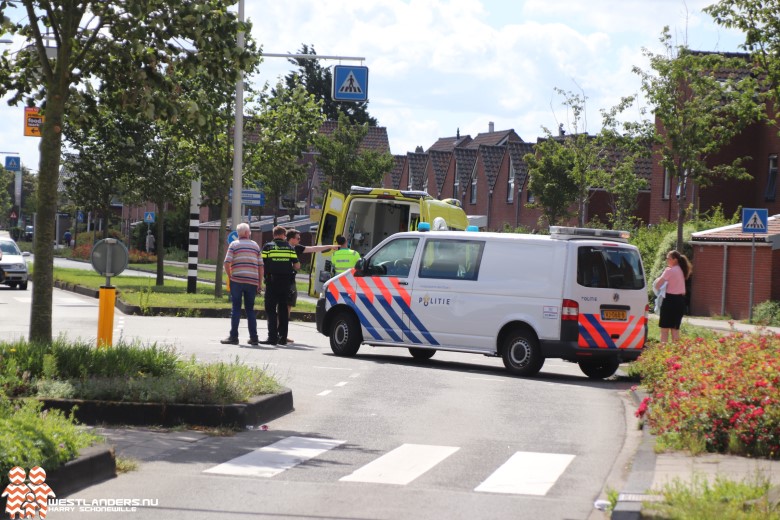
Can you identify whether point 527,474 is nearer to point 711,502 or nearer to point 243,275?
point 711,502

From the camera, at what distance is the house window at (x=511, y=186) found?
68.2 m

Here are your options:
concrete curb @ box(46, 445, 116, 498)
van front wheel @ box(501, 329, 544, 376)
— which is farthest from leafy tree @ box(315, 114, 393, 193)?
concrete curb @ box(46, 445, 116, 498)

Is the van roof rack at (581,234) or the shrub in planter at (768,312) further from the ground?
the van roof rack at (581,234)

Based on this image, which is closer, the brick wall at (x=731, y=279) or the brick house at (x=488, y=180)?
the brick wall at (x=731, y=279)

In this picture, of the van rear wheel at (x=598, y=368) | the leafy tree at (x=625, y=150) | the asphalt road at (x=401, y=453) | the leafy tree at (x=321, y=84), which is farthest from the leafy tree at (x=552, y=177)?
the leafy tree at (x=321, y=84)

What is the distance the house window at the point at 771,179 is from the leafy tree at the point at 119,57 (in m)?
36.9

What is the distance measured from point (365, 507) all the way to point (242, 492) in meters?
0.87

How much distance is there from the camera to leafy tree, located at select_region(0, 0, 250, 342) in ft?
39.0

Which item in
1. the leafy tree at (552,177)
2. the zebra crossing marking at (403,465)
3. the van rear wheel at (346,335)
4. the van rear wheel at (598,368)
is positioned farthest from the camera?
the leafy tree at (552,177)

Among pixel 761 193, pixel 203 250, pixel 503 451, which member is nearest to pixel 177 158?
pixel 761 193

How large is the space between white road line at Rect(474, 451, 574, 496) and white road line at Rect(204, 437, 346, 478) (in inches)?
56.9

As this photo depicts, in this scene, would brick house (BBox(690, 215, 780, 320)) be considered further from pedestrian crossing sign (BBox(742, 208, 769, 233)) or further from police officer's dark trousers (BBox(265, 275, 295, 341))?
police officer's dark trousers (BBox(265, 275, 295, 341))

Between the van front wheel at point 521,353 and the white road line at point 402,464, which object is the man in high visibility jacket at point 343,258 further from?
the white road line at point 402,464

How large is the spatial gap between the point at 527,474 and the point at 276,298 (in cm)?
1085
